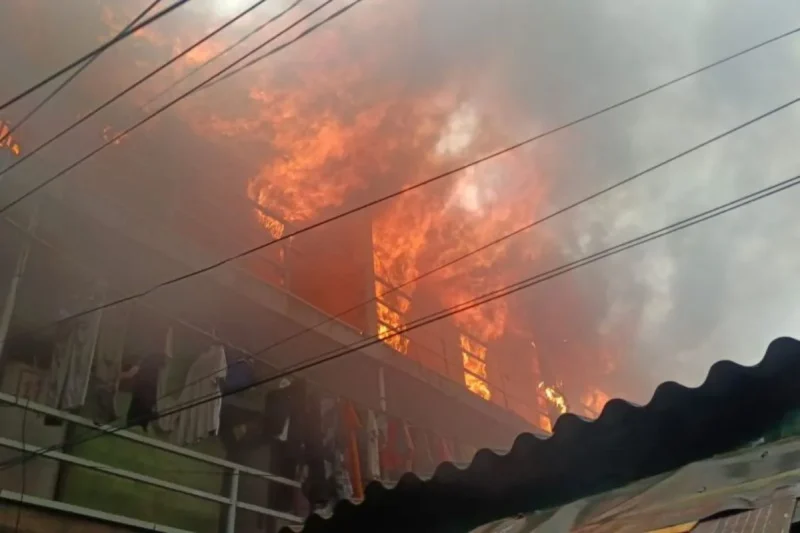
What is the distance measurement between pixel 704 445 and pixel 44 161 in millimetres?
6374

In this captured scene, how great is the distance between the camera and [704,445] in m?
4.39

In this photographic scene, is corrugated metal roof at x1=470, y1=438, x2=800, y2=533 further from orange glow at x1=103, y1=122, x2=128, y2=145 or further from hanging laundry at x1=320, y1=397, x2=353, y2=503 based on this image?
orange glow at x1=103, y1=122, x2=128, y2=145

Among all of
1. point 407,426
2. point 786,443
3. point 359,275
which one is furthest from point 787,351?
point 359,275

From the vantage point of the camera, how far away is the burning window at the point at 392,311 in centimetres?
1254

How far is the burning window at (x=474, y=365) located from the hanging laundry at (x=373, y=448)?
5186 millimetres

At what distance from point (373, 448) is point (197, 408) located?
2.79 meters

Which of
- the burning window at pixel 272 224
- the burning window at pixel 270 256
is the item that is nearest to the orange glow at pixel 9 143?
the burning window at pixel 270 256

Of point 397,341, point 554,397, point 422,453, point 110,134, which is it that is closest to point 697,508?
point 422,453

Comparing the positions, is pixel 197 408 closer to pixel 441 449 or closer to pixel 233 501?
pixel 233 501

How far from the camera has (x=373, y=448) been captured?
30.8 ft

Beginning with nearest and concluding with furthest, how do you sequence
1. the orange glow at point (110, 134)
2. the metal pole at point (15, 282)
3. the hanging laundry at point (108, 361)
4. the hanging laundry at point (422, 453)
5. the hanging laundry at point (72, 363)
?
the metal pole at point (15, 282)
the hanging laundry at point (72, 363)
the hanging laundry at point (108, 361)
the orange glow at point (110, 134)
the hanging laundry at point (422, 453)

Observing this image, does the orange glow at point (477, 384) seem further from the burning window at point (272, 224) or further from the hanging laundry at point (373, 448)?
the burning window at point (272, 224)

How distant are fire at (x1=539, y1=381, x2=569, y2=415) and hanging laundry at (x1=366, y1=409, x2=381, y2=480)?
8.77m

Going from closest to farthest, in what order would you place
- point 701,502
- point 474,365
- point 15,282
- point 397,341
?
point 701,502 < point 15,282 < point 397,341 < point 474,365
